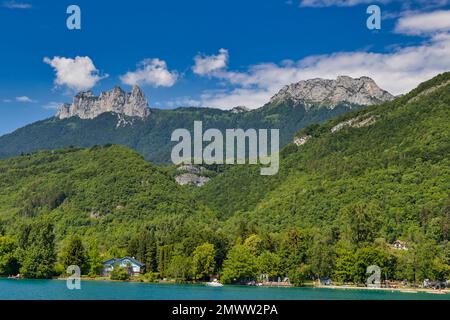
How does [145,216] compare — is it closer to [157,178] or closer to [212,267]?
[157,178]

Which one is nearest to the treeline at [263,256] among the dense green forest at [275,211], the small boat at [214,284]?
the dense green forest at [275,211]

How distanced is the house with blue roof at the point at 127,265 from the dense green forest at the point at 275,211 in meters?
1.33

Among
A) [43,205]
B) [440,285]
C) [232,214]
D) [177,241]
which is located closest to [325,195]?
[232,214]

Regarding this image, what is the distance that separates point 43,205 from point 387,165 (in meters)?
87.6

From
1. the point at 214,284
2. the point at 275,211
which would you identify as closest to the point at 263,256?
the point at 214,284

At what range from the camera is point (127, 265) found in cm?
9781

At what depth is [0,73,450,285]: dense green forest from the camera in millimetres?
87062

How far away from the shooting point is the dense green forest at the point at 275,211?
8706 cm

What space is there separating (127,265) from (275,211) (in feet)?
157

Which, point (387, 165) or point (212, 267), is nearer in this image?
point (212, 267)

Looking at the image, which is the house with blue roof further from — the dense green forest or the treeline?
the dense green forest

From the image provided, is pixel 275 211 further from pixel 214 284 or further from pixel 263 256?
pixel 214 284
